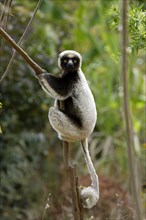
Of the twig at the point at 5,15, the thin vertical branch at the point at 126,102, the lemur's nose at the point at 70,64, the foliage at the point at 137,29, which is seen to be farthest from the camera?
the lemur's nose at the point at 70,64

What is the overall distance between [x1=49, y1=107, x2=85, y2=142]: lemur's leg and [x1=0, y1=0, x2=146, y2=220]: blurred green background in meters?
3.10

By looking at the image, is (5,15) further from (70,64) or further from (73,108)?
(73,108)

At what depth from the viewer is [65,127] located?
412cm

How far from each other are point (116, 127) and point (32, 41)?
2.19 m

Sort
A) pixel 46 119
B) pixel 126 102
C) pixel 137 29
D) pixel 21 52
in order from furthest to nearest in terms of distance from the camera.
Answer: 1. pixel 46 119
2. pixel 137 29
3. pixel 21 52
4. pixel 126 102

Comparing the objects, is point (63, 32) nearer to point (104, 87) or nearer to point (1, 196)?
point (104, 87)

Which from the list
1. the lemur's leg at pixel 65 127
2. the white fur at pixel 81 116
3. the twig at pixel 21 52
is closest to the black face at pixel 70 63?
the white fur at pixel 81 116

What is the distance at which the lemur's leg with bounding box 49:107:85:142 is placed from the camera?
13.4ft

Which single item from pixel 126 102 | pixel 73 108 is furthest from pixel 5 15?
pixel 126 102

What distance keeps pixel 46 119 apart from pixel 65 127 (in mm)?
4865

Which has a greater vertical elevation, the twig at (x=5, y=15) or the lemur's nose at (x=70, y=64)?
the twig at (x=5, y=15)

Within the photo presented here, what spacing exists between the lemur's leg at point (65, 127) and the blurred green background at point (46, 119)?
3.10 meters

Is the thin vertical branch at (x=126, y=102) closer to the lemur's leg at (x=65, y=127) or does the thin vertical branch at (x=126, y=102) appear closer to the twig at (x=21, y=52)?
the twig at (x=21, y=52)

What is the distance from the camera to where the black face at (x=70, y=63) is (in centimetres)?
418
